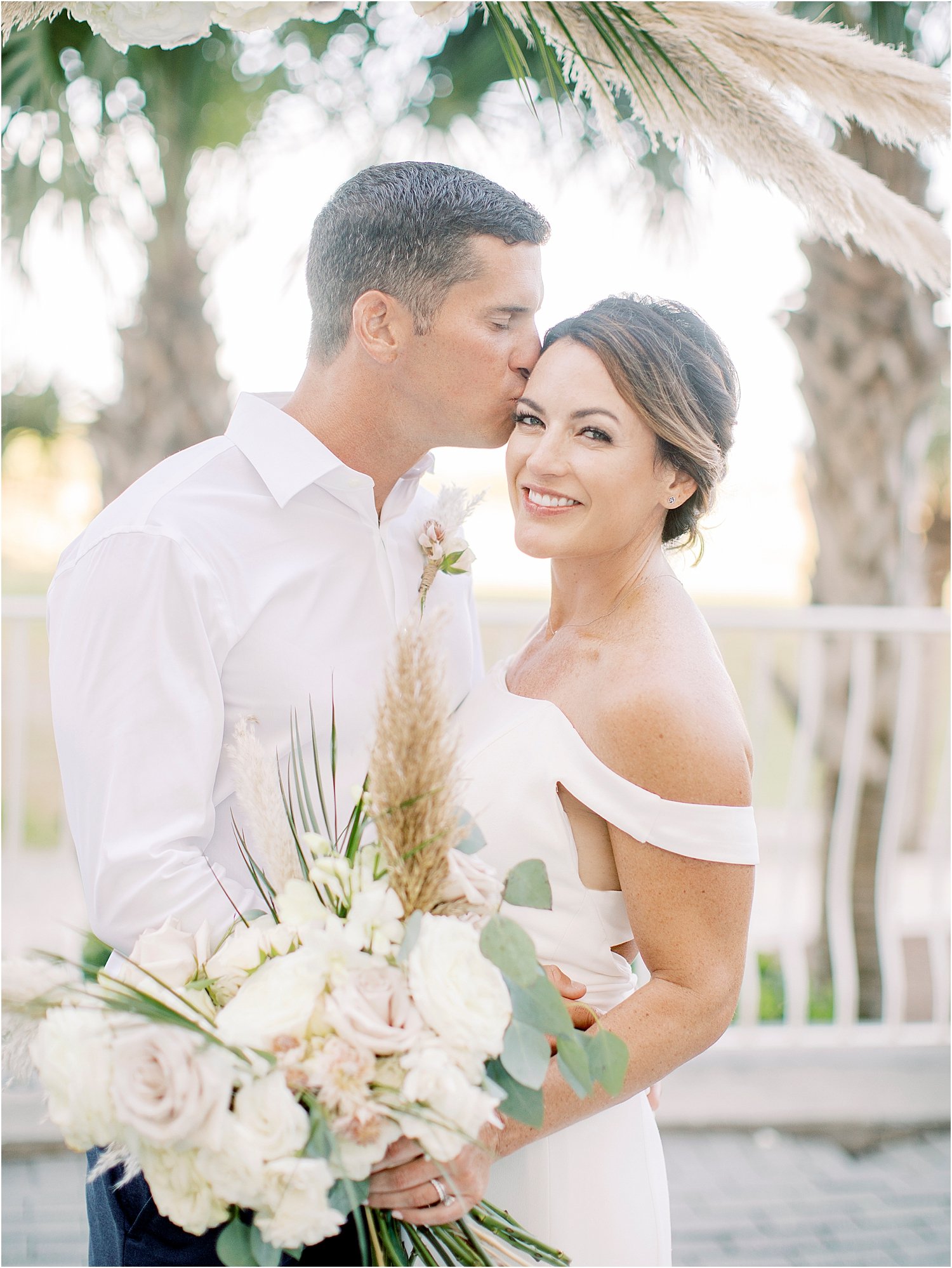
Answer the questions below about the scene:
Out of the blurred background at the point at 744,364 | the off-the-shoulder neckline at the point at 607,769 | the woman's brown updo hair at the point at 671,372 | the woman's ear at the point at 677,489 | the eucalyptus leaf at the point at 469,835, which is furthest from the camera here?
the blurred background at the point at 744,364

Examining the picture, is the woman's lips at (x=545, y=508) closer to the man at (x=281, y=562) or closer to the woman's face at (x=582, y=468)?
the woman's face at (x=582, y=468)

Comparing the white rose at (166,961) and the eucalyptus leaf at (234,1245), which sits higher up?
the white rose at (166,961)

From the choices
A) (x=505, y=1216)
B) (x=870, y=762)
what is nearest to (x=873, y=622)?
(x=870, y=762)

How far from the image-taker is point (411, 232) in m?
1.93

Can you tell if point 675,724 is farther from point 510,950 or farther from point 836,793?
point 836,793

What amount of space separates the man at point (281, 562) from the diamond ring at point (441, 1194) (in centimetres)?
47

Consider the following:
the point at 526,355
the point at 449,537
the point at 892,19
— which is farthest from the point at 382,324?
the point at 892,19

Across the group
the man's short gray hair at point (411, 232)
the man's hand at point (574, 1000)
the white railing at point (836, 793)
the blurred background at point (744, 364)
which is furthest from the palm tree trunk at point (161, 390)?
the man's hand at point (574, 1000)

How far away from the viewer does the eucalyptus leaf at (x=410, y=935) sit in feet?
3.35

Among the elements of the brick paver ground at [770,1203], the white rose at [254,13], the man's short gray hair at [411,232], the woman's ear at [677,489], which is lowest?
the brick paver ground at [770,1203]

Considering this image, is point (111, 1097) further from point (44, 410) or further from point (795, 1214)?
point (44, 410)

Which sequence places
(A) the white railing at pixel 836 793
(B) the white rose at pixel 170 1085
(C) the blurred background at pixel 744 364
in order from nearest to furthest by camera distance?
(B) the white rose at pixel 170 1085 < (C) the blurred background at pixel 744 364 < (A) the white railing at pixel 836 793

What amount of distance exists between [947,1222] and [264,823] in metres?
3.26

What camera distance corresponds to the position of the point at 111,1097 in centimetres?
99
